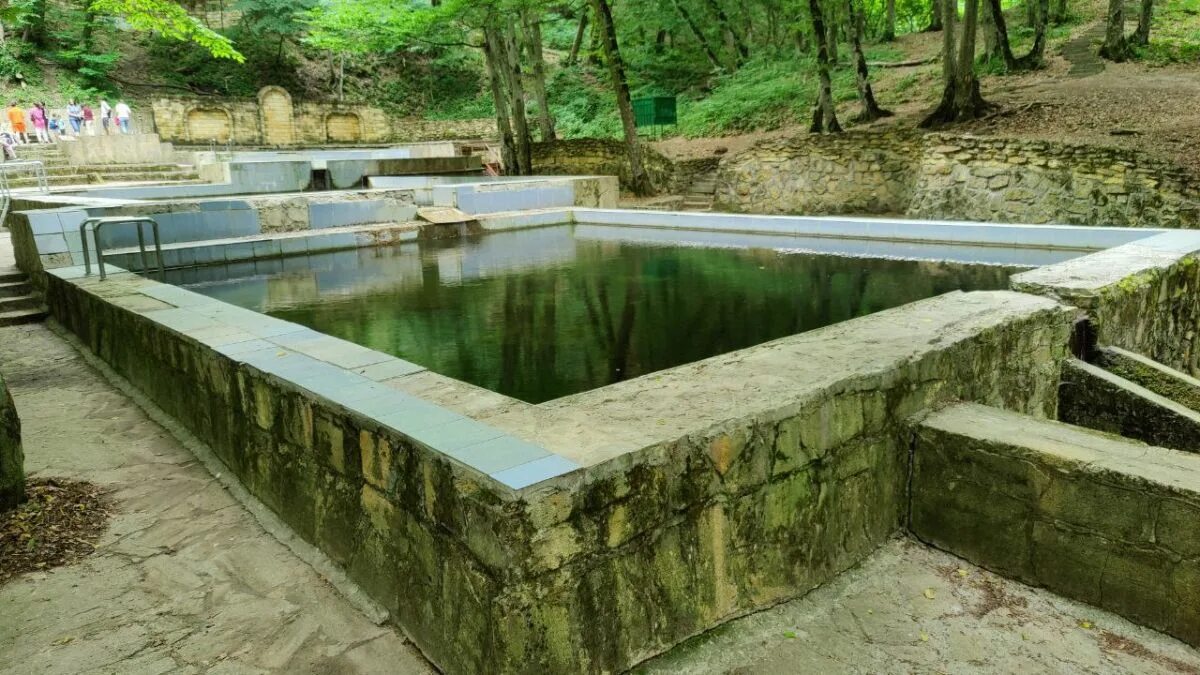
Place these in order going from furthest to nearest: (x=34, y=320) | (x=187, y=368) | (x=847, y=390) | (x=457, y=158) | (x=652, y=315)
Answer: (x=457, y=158), (x=34, y=320), (x=652, y=315), (x=187, y=368), (x=847, y=390)

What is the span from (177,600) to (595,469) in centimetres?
177

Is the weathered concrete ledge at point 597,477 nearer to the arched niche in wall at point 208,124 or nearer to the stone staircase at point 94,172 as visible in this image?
the stone staircase at point 94,172

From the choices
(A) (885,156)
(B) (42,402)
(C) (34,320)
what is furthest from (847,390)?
(A) (885,156)

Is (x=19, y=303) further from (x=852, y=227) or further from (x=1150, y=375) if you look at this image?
(x=1150, y=375)

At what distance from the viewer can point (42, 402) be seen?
5.14m

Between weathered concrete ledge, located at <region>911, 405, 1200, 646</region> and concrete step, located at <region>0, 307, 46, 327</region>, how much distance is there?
306 inches

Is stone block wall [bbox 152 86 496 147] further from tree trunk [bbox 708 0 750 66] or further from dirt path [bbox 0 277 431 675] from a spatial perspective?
dirt path [bbox 0 277 431 675]

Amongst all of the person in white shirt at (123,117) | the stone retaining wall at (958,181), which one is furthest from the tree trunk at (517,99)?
the person in white shirt at (123,117)

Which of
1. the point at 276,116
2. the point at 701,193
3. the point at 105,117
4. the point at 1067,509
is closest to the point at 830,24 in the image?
the point at 701,193

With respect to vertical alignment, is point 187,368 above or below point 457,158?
below

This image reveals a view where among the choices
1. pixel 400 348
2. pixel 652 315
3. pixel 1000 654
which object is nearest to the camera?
pixel 1000 654

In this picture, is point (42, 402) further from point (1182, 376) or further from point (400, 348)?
point (1182, 376)

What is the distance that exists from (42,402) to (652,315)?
13.2ft

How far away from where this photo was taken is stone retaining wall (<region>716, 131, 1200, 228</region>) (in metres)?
9.41
